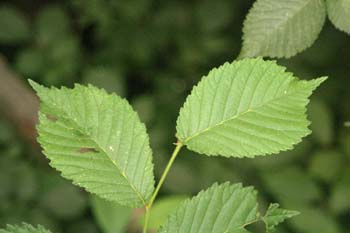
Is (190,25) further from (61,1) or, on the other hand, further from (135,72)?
(61,1)

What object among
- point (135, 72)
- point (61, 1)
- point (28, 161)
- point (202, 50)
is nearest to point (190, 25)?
point (202, 50)

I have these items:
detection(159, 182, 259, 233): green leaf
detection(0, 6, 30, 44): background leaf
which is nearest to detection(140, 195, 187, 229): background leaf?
detection(159, 182, 259, 233): green leaf

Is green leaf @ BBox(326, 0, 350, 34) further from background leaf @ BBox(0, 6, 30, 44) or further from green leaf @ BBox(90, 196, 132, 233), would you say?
background leaf @ BBox(0, 6, 30, 44)

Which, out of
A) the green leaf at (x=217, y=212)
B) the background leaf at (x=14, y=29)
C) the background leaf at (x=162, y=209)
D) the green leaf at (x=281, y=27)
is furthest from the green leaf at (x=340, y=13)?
the background leaf at (x=14, y=29)

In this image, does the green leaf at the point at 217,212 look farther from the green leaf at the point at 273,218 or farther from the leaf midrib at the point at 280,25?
the leaf midrib at the point at 280,25

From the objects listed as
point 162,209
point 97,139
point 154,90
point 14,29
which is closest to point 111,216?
point 162,209

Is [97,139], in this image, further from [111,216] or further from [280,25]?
[111,216]

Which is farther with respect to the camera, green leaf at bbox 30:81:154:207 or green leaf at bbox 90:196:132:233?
green leaf at bbox 90:196:132:233
